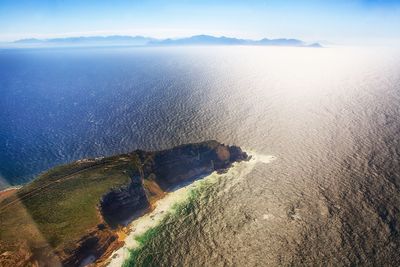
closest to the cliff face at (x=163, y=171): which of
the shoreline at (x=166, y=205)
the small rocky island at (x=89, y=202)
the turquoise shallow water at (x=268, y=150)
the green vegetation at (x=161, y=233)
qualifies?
the small rocky island at (x=89, y=202)

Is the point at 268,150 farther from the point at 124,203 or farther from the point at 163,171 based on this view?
the point at 124,203

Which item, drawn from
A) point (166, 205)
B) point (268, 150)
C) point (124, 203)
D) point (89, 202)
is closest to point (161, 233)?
point (166, 205)

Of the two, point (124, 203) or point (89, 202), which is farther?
point (124, 203)

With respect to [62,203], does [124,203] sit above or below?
below

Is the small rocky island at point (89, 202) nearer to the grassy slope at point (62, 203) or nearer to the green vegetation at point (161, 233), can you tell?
the grassy slope at point (62, 203)

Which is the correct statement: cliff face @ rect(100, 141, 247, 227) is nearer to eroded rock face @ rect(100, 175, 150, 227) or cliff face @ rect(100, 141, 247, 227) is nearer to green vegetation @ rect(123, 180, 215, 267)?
eroded rock face @ rect(100, 175, 150, 227)

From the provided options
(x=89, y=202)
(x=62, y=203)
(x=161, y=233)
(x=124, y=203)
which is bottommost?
(x=161, y=233)

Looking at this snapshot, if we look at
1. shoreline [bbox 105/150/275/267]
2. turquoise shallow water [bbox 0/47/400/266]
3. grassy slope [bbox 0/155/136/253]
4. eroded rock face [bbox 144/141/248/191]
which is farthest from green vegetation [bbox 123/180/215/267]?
grassy slope [bbox 0/155/136/253]
